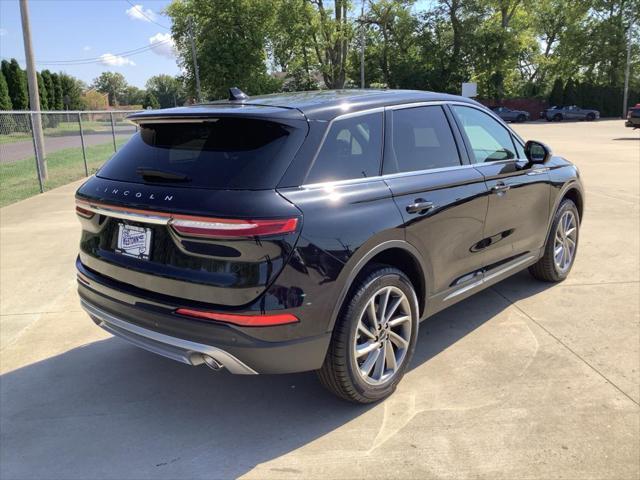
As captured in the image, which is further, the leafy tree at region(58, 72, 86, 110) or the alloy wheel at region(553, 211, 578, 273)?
the leafy tree at region(58, 72, 86, 110)

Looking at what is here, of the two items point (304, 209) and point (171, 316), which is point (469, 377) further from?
point (171, 316)

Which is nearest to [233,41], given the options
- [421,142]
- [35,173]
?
[35,173]

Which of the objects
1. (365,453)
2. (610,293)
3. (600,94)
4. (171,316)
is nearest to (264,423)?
(365,453)

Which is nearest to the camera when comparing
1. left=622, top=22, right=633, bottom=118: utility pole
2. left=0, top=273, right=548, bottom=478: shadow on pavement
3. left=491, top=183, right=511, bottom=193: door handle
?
left=0, top=273, right=548, bottom=478: shadow on pavement

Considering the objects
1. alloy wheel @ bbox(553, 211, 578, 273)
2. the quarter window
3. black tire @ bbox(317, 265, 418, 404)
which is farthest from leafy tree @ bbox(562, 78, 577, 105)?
black tire @ bbox(317, 265, 418, 404)

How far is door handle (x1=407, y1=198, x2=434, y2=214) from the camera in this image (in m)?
3.33

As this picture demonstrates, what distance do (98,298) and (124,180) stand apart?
0.72 metres

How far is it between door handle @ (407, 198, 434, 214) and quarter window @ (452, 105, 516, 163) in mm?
861

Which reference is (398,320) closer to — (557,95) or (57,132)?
(57,132)

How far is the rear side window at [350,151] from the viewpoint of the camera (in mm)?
2982

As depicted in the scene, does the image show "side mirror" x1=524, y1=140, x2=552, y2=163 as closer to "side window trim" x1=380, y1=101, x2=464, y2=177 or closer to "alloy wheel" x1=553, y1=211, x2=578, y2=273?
"alloy wheel" x1=553, y1=211, x2=578, y2=273

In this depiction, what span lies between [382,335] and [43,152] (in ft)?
39.8

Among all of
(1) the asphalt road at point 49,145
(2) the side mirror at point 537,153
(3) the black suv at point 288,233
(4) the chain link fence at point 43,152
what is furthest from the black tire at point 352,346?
(1) the asphalt road at point 49,145

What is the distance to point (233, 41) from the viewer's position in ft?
144
